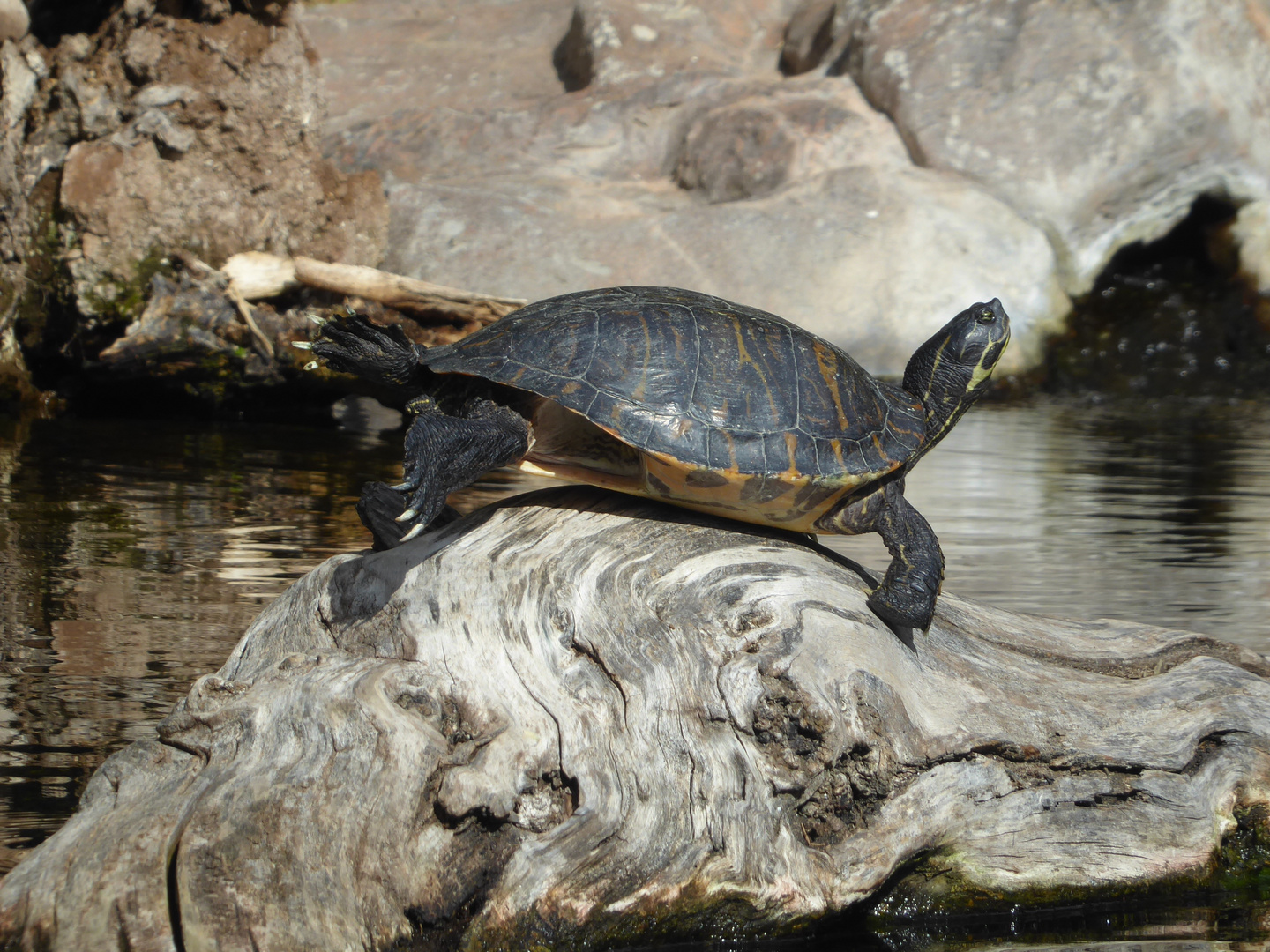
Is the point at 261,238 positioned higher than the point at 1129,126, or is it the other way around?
the point at 1129,126

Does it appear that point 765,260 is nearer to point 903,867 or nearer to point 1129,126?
point 1129,126

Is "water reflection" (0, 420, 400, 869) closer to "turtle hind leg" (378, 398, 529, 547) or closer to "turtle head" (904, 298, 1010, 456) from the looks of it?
"turtle hind leg" (378, 398, 529, 547)

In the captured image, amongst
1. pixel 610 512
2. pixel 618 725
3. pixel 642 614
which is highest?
pixel 610 512

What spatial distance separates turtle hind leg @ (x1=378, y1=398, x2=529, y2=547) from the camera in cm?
299

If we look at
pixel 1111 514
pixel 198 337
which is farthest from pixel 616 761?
pixel 198 337

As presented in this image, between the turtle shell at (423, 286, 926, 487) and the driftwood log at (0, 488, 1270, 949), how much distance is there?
1.02 ft

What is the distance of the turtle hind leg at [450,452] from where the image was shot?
2990 mm

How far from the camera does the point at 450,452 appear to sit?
10.1ft

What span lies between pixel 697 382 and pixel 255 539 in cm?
365

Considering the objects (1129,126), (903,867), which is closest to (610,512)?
(903,867)

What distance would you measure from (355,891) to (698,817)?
81 cm

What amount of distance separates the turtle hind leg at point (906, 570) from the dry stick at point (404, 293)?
617cm

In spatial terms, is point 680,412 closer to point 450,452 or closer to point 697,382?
point 697,382

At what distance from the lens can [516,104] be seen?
15781mm
